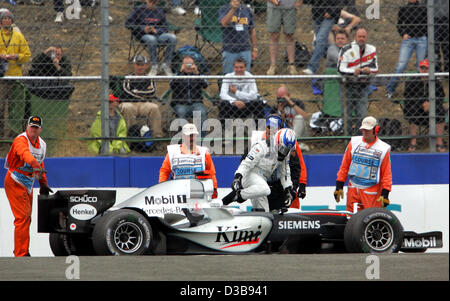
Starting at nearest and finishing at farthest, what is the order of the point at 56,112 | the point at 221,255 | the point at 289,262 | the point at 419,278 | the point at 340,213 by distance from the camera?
the point at 419,278 → the point at 289,262 → the point at 221,255 → the point at 340,213 → the point at 56,112

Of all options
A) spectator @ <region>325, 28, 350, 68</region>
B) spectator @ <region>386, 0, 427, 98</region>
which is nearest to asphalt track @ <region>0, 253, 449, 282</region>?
spectator @ <region>386, 0, 427, 98</region>

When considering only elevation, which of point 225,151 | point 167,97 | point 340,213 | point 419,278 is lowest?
point 419,278

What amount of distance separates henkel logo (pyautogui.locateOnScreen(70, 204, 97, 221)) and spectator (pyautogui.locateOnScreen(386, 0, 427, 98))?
424 centimetres

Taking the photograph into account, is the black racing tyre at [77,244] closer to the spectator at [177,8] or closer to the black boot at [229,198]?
the black boot at [229,198]

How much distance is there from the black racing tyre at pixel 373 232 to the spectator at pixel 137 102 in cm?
314

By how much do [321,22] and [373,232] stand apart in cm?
356

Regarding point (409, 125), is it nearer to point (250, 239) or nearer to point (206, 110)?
point (206, 110)

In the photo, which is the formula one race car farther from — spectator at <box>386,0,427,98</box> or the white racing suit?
spectator at <box>386,0,427,98</box>

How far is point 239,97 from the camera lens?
10.1m

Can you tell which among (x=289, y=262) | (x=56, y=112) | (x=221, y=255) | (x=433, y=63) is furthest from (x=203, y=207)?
(x=433, y=63)

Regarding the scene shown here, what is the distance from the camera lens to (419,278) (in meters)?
5.92

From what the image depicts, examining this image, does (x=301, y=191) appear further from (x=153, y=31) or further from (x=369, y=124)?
(x=153, y=31)

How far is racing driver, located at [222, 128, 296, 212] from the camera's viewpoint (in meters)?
8.66

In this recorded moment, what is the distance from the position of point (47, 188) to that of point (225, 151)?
2.32 metres
